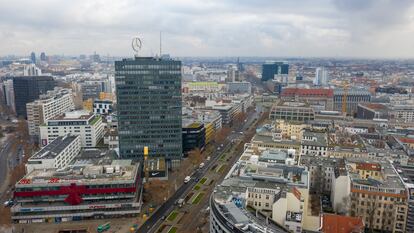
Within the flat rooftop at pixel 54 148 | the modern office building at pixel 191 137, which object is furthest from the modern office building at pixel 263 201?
the flat rooftop at pixel 54 148

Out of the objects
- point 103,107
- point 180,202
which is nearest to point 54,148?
point 180,202

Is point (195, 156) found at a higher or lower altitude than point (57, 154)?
lower

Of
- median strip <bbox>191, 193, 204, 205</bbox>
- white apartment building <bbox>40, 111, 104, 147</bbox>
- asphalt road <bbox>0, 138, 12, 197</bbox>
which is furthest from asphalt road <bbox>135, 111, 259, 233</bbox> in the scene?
white apartment building <bbox>40, 111, 104, 147</bbox>

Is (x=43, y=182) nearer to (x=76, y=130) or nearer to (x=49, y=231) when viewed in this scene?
(x=49, y=231)

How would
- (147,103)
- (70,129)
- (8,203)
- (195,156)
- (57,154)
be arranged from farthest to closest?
(70,129) → (195,156) → (147,103) → (57,154) → (8,203)

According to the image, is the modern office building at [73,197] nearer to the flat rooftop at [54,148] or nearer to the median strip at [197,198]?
the median strip at [197,198]

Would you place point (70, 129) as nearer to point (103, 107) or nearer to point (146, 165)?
point (146, 165)

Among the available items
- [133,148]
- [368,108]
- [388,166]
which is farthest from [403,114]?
[133,148]
